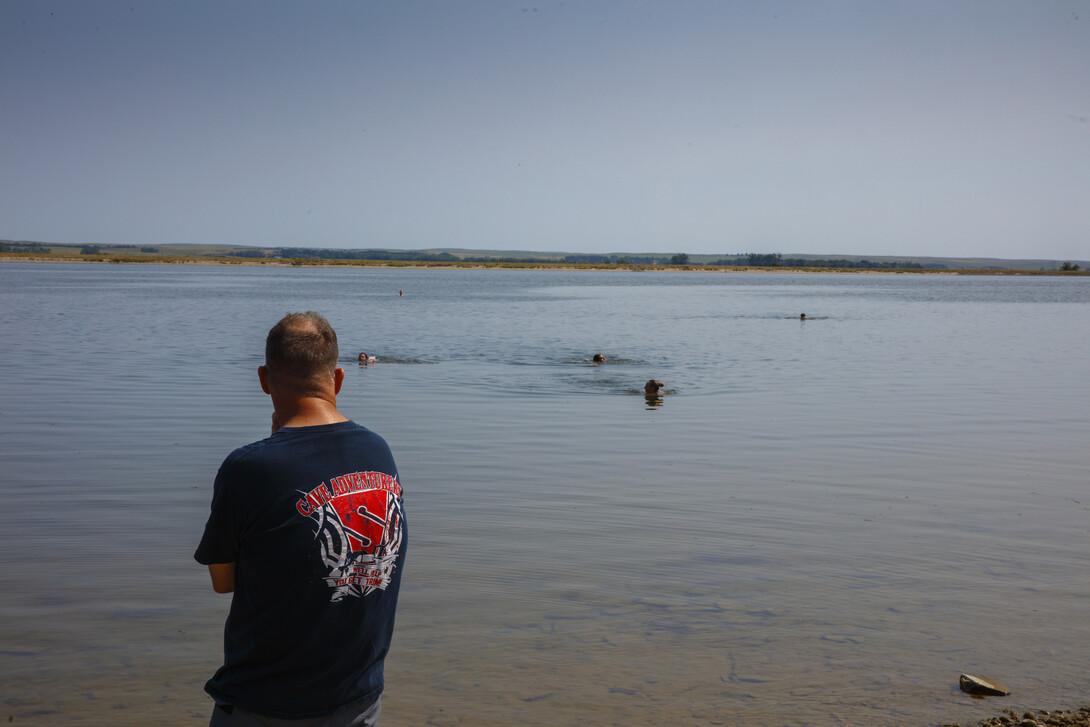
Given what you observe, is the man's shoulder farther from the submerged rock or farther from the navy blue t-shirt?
the submerged rock

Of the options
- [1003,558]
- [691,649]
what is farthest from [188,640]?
[1003,558]

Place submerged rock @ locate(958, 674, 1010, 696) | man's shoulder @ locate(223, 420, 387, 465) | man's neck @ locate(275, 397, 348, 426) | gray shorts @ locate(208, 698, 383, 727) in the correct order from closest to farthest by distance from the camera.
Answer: man's shoulder @ locate(223, 420, 387, 465) < gray shorts @ locate(208, 698, 383, 727) < man's neck @ locate(275, 397, 348, 426) < submerged rock @ locate(958, 674, 1010, 696)

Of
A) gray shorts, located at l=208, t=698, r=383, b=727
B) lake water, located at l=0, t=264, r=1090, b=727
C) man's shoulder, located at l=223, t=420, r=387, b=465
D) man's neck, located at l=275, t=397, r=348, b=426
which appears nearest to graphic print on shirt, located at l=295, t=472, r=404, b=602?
man's shoulder, located at l=223, t=420, r=387, b=465

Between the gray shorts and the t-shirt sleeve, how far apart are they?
0.50m

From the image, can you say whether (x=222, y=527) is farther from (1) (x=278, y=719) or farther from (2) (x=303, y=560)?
(1) (x=278, y=719)

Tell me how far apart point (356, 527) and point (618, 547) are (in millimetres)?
5425

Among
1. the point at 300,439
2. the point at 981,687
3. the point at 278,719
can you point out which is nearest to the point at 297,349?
the point at 300,439

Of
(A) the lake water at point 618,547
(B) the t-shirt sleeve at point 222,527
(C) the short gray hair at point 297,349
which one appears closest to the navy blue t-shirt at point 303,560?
(B) the t-shirt sleeve at point 222,527

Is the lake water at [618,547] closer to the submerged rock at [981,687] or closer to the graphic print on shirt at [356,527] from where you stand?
the submerged rock at [981,687]

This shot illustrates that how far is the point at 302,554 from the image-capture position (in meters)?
2.76

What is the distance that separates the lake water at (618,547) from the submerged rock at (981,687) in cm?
10

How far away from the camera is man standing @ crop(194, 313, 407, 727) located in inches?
107

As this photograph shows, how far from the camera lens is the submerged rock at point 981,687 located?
5.27m

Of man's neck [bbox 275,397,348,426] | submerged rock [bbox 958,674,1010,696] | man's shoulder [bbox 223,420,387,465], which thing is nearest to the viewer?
man's shoulder [bbox 223,420,387,465]
